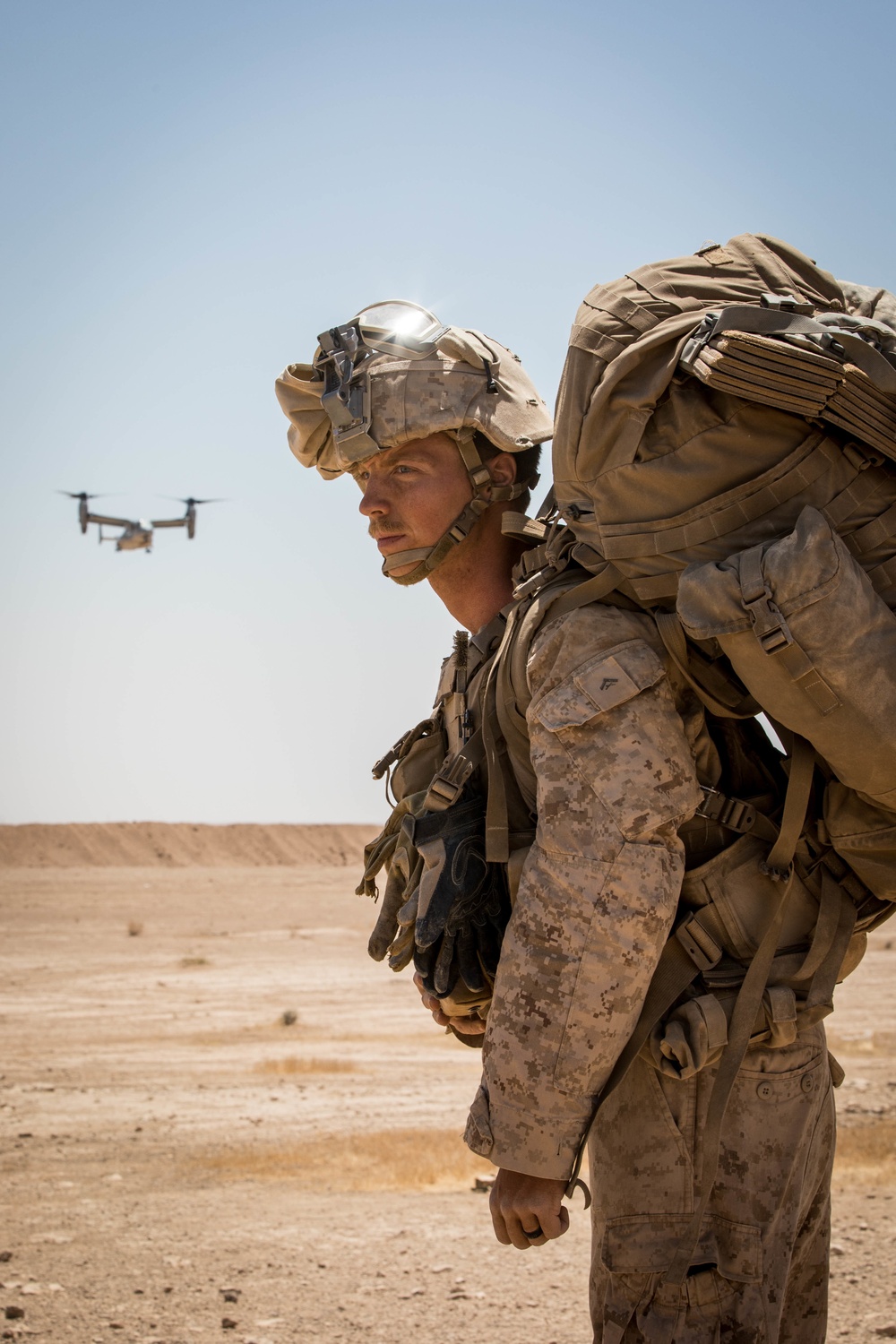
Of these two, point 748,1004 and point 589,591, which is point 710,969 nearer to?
point 748,1004

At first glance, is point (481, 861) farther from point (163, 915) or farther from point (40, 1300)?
point (163, 915)

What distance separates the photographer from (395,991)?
23.4 m

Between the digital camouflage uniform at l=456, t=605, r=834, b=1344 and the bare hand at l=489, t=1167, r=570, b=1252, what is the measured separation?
2.5 inches

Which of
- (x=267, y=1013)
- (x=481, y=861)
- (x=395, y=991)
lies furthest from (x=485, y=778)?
(x=395, y=991)

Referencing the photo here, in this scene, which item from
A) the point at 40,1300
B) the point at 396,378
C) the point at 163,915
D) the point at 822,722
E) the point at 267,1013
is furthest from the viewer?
the point at 163,915

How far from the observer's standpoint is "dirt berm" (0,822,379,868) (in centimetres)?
6888

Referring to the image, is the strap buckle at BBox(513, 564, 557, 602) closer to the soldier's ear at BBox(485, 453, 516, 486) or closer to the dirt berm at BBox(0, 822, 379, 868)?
the soldier's ear at BBox(485, 453, 516, 486)

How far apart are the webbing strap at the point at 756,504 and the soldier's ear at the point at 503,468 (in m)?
1.20

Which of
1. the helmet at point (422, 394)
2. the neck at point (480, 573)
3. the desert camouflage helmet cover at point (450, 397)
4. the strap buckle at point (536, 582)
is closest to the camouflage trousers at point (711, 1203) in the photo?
the strap buckle at point (536, 582)

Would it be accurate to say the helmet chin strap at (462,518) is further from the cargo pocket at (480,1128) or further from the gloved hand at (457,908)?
the cargo pocket at (480,1128)

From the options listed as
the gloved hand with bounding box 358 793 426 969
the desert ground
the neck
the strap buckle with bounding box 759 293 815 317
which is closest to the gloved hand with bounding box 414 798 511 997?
the gloved hand with bounding box 358 793 426 969

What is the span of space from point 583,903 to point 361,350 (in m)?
2.04

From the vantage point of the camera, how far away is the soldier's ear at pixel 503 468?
3.88 meters

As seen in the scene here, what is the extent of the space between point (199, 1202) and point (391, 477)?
6.49 metres
